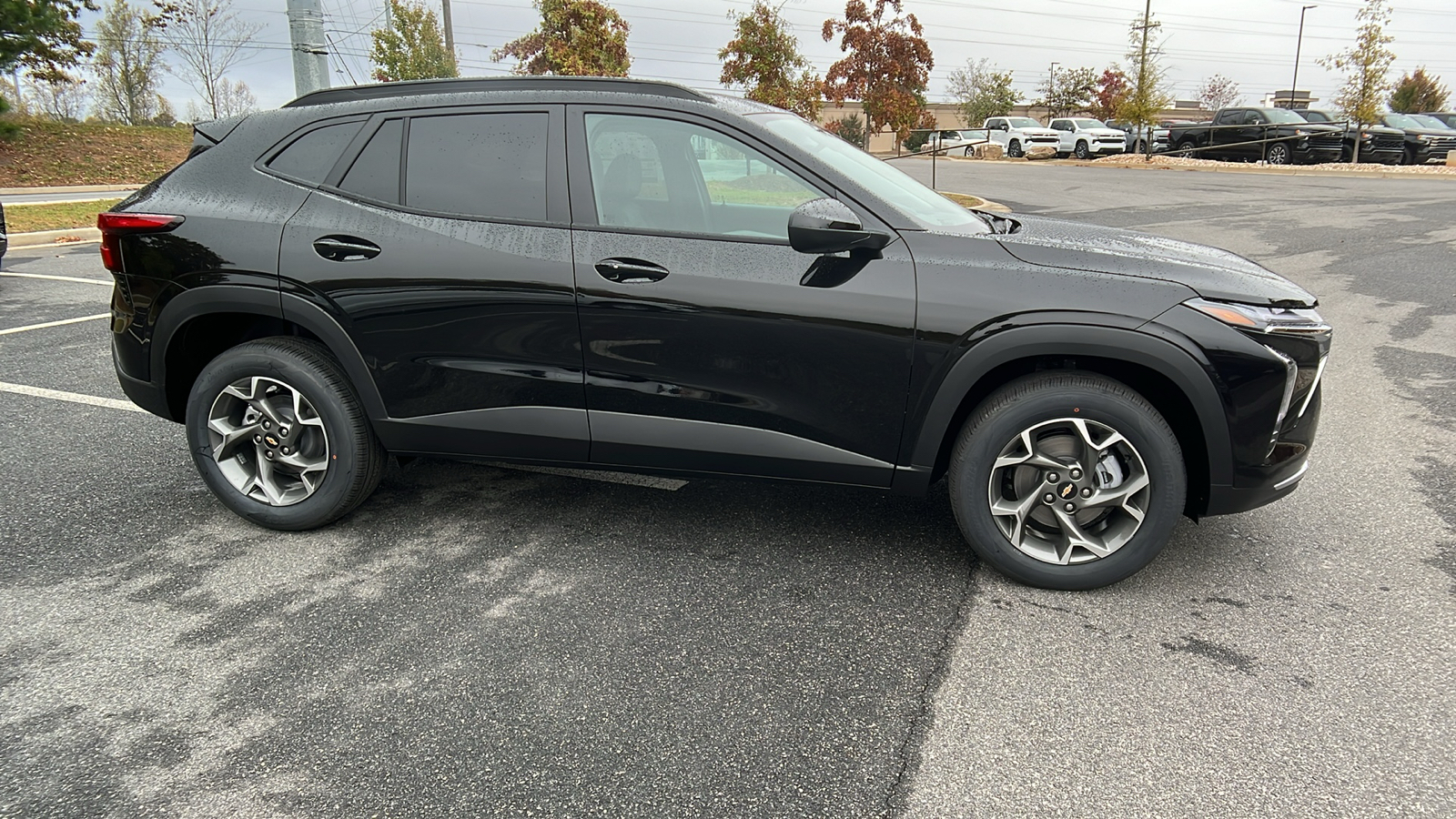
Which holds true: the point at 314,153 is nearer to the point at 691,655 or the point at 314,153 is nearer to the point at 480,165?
the point at 480,165

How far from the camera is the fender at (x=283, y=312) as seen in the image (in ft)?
11.9

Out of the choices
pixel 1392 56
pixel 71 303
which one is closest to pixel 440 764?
pixel 71 303

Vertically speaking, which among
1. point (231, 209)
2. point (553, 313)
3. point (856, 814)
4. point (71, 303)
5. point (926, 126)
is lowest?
point (856, 814)

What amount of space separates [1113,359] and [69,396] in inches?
232

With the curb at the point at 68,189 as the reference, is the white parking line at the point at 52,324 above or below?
below

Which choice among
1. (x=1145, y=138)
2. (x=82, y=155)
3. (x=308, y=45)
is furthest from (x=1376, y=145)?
(x=82, y=155)

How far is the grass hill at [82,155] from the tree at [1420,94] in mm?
55422

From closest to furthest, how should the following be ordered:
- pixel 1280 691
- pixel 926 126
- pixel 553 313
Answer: pixel 1280 691 < pixel 553 313 < pixel 926 126

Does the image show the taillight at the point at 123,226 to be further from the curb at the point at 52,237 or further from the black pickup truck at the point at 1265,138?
the black pickup truck at the point at 1265,138

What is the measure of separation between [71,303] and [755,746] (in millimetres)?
8804

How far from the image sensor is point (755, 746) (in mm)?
2510

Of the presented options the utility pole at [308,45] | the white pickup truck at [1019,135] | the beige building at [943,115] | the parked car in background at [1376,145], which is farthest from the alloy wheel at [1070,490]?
the beige building at [943,115]

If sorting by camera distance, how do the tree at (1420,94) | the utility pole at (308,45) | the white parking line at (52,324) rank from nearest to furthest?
1. the white parking line at (52,324)
2. the utility pole at (308,45)
3. the tree at (1420,94)

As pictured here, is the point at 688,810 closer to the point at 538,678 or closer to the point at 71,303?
the point at 538,678
